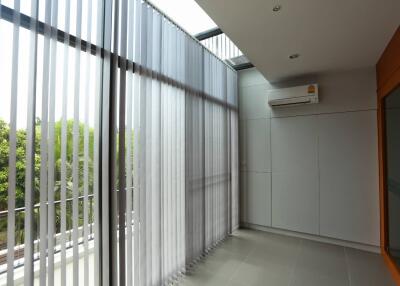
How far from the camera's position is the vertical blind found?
49.7 inches

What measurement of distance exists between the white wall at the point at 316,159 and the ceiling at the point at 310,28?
0.69 m

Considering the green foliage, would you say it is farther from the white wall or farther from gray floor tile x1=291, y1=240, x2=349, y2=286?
the white wall

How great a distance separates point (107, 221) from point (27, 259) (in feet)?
1.72

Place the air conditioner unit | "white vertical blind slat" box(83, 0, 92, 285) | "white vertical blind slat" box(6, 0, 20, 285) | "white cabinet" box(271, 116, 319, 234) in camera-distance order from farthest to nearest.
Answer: "white cabinet" box(271, 116, 319, 234) < the air conditioner unit < "white vertical blind slat" box(83, 0, 92, 285) < "white vertical blind slat" box(6, 0, 20, 285)

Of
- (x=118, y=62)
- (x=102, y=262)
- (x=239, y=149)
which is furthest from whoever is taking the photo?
(x=239, y=149)

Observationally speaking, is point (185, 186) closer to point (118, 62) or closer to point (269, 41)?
point (118, 62)

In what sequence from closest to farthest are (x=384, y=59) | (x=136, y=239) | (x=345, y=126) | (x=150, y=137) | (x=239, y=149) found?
(x=136, y=239) → (x=150, y=137) → (x=384, y=59) → (x=345, y=126) → (x=239, y=149)

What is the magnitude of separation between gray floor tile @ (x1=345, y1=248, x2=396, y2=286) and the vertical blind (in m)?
2.05

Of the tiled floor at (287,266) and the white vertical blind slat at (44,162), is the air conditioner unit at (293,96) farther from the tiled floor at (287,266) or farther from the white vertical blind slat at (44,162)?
the white vertical blind slat at (44,162)

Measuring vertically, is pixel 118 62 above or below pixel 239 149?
above

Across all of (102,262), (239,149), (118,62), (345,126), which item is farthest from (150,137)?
(345,126)

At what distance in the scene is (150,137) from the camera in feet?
6.95

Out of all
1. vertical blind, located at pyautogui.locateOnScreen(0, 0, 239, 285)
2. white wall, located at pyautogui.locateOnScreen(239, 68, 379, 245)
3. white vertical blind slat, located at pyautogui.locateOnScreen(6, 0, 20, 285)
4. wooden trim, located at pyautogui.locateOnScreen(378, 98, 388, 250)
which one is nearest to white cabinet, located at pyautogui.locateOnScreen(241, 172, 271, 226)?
white wall, located at pyautogui.locateOnScreen(239, 68, 379, 245)

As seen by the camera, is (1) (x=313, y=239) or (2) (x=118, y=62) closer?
(2) (x=118, y=62)
